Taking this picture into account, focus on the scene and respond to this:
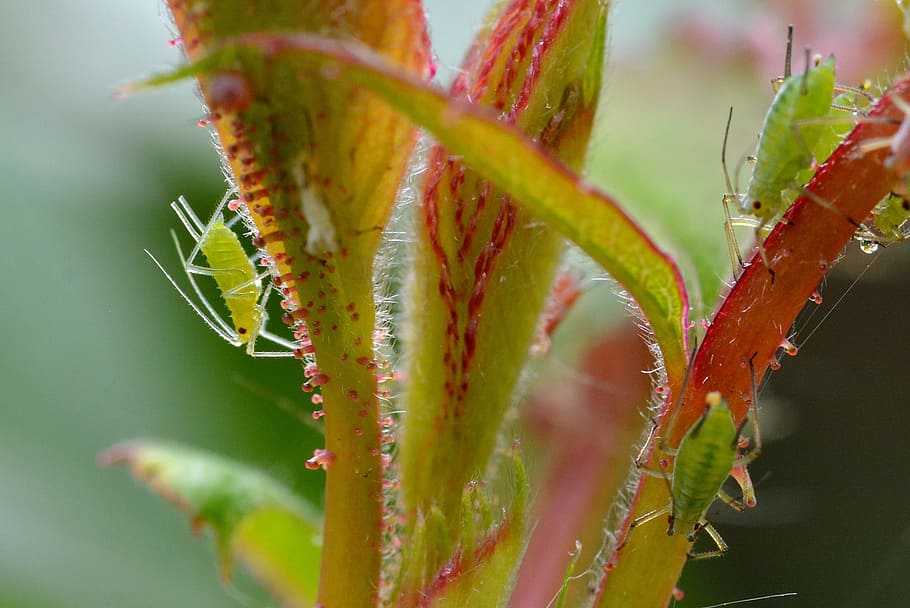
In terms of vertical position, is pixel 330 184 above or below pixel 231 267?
below

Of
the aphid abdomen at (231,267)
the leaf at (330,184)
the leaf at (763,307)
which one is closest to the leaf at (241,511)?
the aphid abdomen at (231,267)

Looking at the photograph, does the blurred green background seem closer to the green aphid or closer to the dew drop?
the green aphid

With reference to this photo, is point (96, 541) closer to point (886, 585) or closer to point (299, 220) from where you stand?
point (299, 220)

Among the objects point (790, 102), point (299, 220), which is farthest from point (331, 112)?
point (790, 102)

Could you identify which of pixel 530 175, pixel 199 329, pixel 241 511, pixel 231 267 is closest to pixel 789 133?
pixel 530 175

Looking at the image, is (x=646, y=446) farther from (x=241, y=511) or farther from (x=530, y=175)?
(x=241, y=511)
